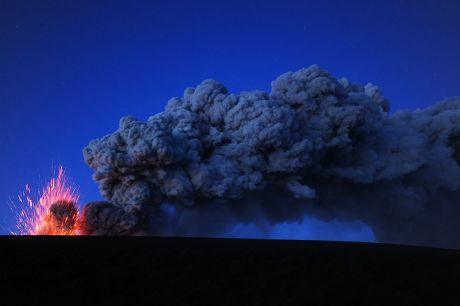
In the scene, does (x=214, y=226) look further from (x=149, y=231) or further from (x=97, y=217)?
(x=97, y=217)

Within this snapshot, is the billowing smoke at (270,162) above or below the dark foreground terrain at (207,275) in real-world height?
above

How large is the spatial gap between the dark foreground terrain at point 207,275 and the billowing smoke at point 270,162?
326 inches

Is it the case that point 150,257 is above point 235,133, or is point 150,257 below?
below

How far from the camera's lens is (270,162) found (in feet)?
51.7

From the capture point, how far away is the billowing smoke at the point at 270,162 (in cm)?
1387

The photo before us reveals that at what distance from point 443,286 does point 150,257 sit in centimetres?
387

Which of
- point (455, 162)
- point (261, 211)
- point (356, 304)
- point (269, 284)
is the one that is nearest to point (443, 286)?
point (356, 304)

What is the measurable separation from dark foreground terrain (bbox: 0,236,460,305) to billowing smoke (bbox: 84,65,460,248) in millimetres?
8270

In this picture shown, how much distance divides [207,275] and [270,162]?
1193 centimetres

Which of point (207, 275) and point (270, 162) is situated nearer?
point (207, 275)

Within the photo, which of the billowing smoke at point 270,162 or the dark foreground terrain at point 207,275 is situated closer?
the dark foreground terrain at point 207,275

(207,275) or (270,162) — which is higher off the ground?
(270,162)

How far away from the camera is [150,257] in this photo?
15.4 ft

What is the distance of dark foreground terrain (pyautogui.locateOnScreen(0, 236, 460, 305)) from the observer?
136 inches
